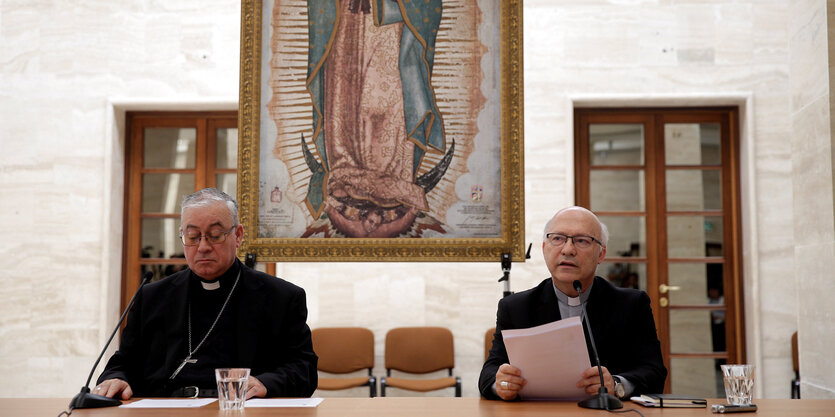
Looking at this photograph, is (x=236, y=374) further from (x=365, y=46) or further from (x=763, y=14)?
(x=763, y=14)

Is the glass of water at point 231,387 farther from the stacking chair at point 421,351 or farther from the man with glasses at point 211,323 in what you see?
the stacking chair at point 421,351

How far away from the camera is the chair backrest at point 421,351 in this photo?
586cm

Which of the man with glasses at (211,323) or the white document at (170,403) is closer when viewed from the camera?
the white document at (170,403)

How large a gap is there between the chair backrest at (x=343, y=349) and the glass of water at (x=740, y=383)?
3782 millimetres

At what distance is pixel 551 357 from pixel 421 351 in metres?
3.45

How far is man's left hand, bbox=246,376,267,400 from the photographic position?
2.70 metres

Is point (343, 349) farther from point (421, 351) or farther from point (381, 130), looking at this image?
point (381, 130)

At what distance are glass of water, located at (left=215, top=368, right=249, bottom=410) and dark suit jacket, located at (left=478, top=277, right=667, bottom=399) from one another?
1001mm

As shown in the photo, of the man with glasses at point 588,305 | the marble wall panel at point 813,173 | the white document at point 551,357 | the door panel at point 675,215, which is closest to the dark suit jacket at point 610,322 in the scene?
the man with glasses at point 588,305

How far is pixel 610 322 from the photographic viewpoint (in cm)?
308

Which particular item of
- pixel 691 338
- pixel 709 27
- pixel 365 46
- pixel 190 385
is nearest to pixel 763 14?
pixel 709 27

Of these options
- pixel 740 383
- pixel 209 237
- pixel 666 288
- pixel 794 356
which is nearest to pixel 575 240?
pixel 740 383

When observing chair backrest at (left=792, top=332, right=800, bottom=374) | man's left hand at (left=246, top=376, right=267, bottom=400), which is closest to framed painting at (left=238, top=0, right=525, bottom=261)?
man's left hand at (left=246, top=376, right=267, bottom=400)

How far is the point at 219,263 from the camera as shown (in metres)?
3.14
